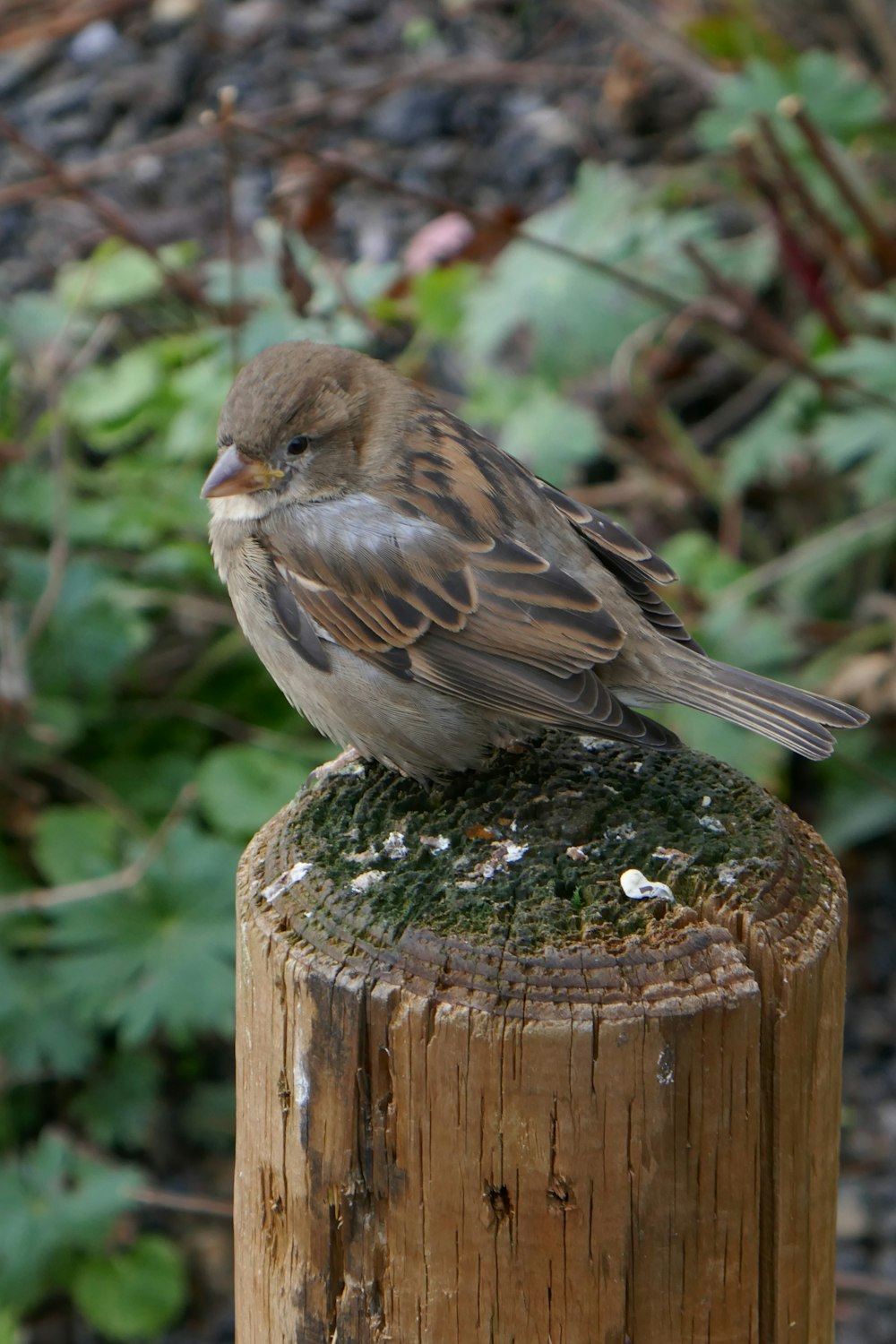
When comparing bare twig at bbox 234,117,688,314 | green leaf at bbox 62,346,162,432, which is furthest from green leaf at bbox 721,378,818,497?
green leaf at bbox 62,346,162,432

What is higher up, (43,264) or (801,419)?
(43,264)

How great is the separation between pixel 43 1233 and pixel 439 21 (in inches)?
237

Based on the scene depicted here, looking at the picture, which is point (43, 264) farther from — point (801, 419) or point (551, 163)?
point (801, 419)

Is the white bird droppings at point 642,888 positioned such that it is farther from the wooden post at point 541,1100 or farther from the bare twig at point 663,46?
the bare twig at point 663,46

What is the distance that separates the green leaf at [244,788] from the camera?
14.4 feet

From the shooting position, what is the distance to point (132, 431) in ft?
17.1

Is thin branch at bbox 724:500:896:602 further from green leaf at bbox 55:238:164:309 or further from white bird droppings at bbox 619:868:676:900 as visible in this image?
white bird droppings at bbox 619:868:676:900

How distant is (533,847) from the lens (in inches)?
87.7

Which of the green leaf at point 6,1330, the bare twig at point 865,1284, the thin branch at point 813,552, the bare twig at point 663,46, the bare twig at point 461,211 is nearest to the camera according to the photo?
the green leaf at point 6,1330

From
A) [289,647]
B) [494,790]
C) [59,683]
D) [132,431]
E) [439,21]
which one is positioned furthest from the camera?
[439,21]

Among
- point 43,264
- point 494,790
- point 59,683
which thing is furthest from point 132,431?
point 494,790

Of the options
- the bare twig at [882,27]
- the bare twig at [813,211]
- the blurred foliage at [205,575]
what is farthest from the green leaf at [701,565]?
the bare twig at [882,27]

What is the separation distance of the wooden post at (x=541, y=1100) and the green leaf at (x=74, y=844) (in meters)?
2.38

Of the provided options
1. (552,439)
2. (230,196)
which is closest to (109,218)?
(230,196)
